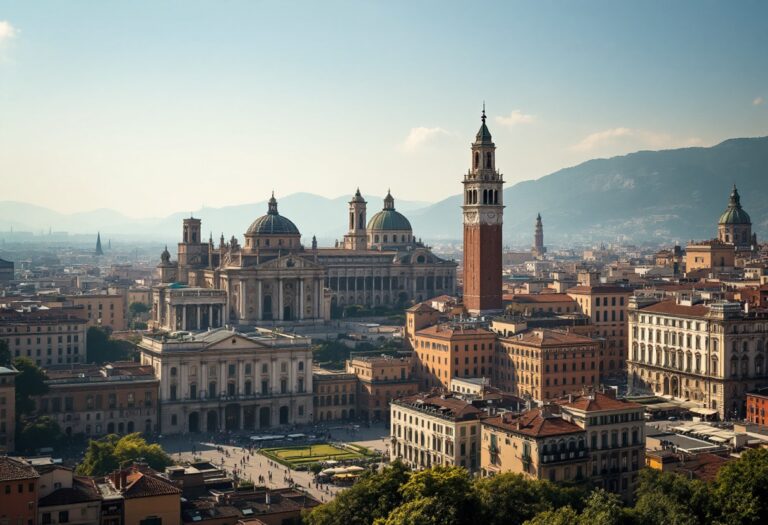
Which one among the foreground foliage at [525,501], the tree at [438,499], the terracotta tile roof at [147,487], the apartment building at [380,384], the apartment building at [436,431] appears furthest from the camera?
the apartment building at [380,384]

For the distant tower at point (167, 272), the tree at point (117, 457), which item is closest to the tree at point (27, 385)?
the tree at point (117, 457)

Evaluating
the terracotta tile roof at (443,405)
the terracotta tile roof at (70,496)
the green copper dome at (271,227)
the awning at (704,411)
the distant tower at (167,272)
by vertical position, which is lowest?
the awning at (704,411)

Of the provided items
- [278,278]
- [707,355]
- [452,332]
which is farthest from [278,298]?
[707,355]

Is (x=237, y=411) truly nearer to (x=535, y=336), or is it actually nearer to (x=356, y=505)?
(x=535, y=336)

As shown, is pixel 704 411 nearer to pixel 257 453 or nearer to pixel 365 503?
pixel 257 453

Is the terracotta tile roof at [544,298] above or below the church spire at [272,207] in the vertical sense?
below

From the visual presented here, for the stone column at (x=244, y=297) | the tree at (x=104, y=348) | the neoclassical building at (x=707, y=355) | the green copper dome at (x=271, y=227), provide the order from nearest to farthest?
the neoclassical building at (x=707, y=355) < the tree at (x=104, y=348) < the stone column at (x=244, y=297) < the green copper dome at (x=271, y=227)

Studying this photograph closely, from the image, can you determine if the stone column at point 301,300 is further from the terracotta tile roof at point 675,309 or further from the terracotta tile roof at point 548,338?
the terracotta tile roof at point 675,309
